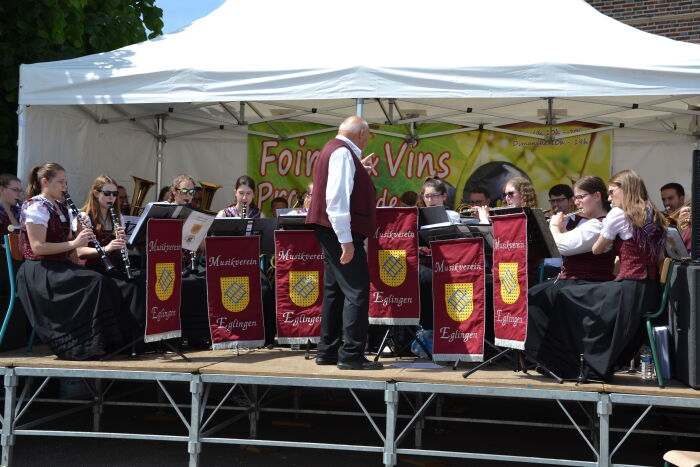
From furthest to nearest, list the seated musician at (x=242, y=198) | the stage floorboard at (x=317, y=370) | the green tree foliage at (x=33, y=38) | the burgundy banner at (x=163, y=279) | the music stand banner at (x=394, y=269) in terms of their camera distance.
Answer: the green tree foliage at (x=33, y=38) < the seated musician at (x=242, y=198) < the music stand banner at (x=394, y=269) < the burgundy banner at (x=163, y=279) < the stage floorboard at (x=317, y=370)

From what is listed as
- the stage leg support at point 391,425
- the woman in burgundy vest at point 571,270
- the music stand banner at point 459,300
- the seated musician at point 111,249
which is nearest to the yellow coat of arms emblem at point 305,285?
the music stand banner at point 459,300

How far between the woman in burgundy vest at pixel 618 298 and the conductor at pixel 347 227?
133cm

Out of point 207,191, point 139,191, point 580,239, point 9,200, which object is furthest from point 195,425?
point 139,191

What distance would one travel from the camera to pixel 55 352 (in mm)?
5852

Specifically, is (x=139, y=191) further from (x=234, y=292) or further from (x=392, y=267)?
(x=392, y=267)

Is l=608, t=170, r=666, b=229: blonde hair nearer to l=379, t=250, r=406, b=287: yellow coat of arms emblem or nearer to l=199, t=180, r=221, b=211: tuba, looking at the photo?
l=379, t=250, r=406, b=287: yellow coat of arms emblem

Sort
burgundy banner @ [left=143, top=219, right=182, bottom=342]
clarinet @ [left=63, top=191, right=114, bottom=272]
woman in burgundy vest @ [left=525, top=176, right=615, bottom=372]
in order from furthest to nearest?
clarinet @ [left=63, top=191, right=114, bottom=272]
burgundy banner @ [left=143, top=219, right=182, bottom=342]
woman in burgundy vest @ [left=525, top=176, right=615, bottom=372]

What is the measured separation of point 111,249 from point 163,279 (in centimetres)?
56

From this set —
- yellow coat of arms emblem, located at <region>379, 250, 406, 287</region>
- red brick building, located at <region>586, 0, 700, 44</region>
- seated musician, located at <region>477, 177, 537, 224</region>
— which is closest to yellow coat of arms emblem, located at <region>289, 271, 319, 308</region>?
yellow coat of arms emblem, located at <region>379, 250, 406, 287</region>

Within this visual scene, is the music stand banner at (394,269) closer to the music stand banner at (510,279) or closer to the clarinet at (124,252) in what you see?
the music stand banner at (510,279)

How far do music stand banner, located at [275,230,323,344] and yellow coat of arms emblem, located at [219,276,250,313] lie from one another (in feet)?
0.82

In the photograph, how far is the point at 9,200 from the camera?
7.29 meters

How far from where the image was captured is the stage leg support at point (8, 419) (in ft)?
18.1

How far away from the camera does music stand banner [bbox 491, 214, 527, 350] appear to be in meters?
5.22
